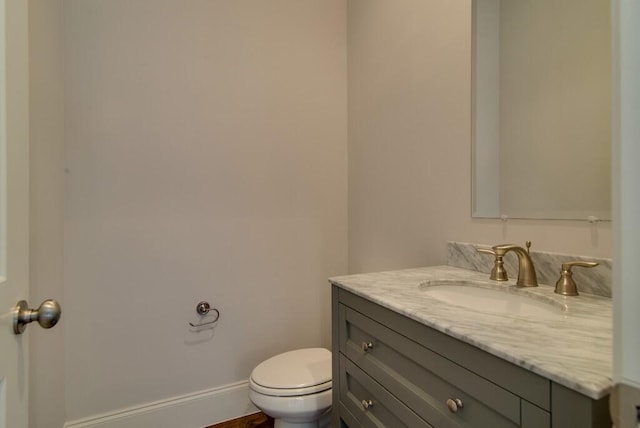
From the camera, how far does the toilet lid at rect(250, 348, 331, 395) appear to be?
1.30 meters

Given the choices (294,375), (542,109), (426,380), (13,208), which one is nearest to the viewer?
(13,208)

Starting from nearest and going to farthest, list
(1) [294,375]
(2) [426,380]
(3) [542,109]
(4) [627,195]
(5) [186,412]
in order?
(4) [627,195] → (2) [426,380] → (3) [542,109] → (1) [294,375] → (5) [186,412]

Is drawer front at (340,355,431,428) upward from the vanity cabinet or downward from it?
downward

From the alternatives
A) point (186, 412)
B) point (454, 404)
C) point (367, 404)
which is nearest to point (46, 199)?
point (186, 412)

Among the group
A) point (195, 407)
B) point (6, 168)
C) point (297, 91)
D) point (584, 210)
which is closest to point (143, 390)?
point (195, 407)

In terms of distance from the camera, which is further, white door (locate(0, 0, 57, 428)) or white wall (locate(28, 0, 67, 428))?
white wall (locate(28, 0, 67, 428))

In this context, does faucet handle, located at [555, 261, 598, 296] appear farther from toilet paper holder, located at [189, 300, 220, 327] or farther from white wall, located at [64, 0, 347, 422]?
toilet paper holder, located at [189, 300, 220, 327]

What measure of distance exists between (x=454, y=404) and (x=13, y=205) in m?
0.95

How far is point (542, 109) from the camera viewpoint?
1083mm

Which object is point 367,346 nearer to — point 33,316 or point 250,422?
point 33,316

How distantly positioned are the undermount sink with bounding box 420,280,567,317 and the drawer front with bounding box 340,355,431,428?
301 millimetres

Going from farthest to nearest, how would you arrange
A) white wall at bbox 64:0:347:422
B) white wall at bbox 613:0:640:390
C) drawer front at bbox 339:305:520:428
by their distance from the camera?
1. white wall at bbox 64:0:347:422
2. drawer front at bbox 339:305:520:428
3. white wall at bbox 613:0:640:390

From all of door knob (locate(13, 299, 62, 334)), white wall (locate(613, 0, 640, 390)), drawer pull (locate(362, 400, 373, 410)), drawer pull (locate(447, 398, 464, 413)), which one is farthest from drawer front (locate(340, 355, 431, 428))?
door knob (locate(13, 299, 62, 334))

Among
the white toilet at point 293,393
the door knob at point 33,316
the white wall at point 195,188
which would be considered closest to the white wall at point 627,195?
the door knob at point 33,316
